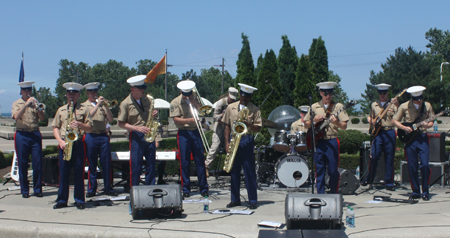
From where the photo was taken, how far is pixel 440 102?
42.9 m

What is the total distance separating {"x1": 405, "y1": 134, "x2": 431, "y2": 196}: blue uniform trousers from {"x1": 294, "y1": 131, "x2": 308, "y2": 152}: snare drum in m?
2.02

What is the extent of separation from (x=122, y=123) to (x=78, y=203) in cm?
156

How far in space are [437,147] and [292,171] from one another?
338 centimetres

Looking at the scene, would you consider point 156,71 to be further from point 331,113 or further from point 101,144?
point 331,113

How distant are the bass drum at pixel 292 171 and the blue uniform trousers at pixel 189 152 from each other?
1836 millimetres

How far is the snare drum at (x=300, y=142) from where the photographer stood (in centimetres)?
893

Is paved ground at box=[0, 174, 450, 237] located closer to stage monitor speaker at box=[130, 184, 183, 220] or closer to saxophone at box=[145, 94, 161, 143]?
stage monitor speaker at box=[130, 184, 183, 220]

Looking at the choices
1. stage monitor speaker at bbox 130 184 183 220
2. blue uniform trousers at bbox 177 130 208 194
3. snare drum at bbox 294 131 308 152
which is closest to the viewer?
stage monitor speaker at bbox 130 184 183 220

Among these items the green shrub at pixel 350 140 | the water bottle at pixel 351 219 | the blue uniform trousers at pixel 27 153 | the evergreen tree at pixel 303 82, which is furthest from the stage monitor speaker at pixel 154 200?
the evergreen tree at pixel 303 82

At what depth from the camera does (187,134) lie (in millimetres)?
8195

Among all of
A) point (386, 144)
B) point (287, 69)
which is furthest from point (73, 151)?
point (287, 69)

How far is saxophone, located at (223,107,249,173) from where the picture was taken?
6.77 metres

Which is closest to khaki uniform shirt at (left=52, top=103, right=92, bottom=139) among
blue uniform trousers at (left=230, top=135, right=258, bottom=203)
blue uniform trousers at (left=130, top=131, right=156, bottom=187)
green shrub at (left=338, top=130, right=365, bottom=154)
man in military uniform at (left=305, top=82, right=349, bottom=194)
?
blue uniform trousers at (left=130, top=131, right=156, bottom=187)

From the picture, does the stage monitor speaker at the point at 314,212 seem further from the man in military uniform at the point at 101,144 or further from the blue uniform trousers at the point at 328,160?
the man in military uniform at the point at 101,144
